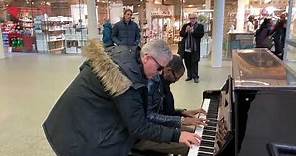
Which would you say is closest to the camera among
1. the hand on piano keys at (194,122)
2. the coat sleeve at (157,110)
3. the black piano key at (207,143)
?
the black piano key at (207,143)

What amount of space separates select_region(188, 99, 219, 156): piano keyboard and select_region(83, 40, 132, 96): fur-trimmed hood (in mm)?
525

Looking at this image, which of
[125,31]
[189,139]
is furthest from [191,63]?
[189,139]

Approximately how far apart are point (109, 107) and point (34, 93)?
4357 millimetres

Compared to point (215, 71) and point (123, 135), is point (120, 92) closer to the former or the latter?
point (123, 135)

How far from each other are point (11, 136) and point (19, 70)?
183 inches

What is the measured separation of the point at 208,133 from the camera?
1.88 m

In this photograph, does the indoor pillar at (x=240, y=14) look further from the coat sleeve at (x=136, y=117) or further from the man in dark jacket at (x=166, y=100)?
the coat sleeve at (x=136, y=117)

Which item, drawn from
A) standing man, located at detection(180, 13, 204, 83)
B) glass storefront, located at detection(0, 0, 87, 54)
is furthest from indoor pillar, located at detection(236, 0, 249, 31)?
glass storefront, located at detection(0, 0, 87, 54)

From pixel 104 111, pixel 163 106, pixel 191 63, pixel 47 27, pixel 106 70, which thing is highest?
pixel 47 27

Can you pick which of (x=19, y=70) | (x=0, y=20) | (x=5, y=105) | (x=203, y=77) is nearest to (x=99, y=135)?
(x=5, y=105)

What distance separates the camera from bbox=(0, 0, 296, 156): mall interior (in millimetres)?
4207

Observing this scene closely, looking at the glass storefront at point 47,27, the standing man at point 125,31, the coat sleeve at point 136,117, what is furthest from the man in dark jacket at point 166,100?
the glass storefront at point 47,27

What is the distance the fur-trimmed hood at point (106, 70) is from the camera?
1435 mm

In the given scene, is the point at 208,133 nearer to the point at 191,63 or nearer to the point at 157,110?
the point at 157,110
